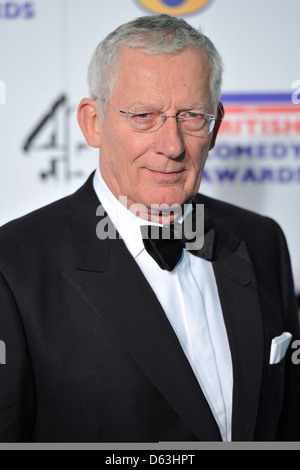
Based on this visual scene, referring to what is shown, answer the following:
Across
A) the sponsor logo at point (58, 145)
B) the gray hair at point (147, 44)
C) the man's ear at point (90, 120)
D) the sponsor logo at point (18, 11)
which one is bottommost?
the sponsor logo at point (58, 145)

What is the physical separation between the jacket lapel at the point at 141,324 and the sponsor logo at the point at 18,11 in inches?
45.0

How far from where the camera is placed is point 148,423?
48.1 inches

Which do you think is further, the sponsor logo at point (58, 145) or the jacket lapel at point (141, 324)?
the sponsor logo at point (58, 145)

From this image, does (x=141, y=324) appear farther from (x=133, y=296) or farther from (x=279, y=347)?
(x=279, y=347)

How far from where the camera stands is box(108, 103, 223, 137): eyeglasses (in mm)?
1235

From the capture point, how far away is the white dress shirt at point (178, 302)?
4.26ft

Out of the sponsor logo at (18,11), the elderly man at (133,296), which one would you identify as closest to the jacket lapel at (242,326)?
the elderly man at (133,296)

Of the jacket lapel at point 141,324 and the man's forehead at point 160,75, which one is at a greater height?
the man's forehead at point 160,75

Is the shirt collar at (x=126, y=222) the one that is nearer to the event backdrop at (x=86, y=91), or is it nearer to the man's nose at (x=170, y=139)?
the man's nose at (x=170, y=139)

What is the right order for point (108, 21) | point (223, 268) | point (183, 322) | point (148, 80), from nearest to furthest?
point (148, 80), point (183, 322), point (223, 268), point (108, 21)

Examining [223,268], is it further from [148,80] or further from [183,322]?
[148,80]

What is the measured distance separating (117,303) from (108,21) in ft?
4.01

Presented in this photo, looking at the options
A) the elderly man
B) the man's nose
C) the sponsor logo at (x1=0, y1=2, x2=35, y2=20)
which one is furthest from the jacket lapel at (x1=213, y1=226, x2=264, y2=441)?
the sponsor logo at (x1=0, y1=2, x2=35, y2=20)

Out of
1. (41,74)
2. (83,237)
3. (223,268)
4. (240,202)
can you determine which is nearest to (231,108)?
(240,202)
